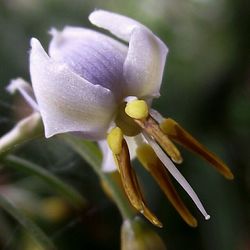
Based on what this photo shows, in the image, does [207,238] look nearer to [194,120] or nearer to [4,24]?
[194,120]

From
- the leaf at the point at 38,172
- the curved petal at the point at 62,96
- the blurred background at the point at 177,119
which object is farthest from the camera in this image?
the blurred background at the point at 177,119

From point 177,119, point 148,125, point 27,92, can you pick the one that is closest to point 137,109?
point 148,125

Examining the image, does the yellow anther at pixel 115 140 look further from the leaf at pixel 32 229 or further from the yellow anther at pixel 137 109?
the leaf at pixel 32 229

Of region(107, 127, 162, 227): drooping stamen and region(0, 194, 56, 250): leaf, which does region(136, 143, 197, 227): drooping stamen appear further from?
region(0, 194, 56, 250): leaf

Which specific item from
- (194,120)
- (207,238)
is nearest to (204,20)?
(194,120)

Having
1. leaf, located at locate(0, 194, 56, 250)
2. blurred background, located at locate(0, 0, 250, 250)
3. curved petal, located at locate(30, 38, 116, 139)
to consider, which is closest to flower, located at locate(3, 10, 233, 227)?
curved petal, located at locate(30, 38, 116, 139)

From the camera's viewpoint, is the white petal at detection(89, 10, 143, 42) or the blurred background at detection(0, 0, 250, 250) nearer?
the white petal at detection(89, 10, 143, 42)

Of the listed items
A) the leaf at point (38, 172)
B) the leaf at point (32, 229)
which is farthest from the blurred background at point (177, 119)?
the leaf at point (32, 229)
